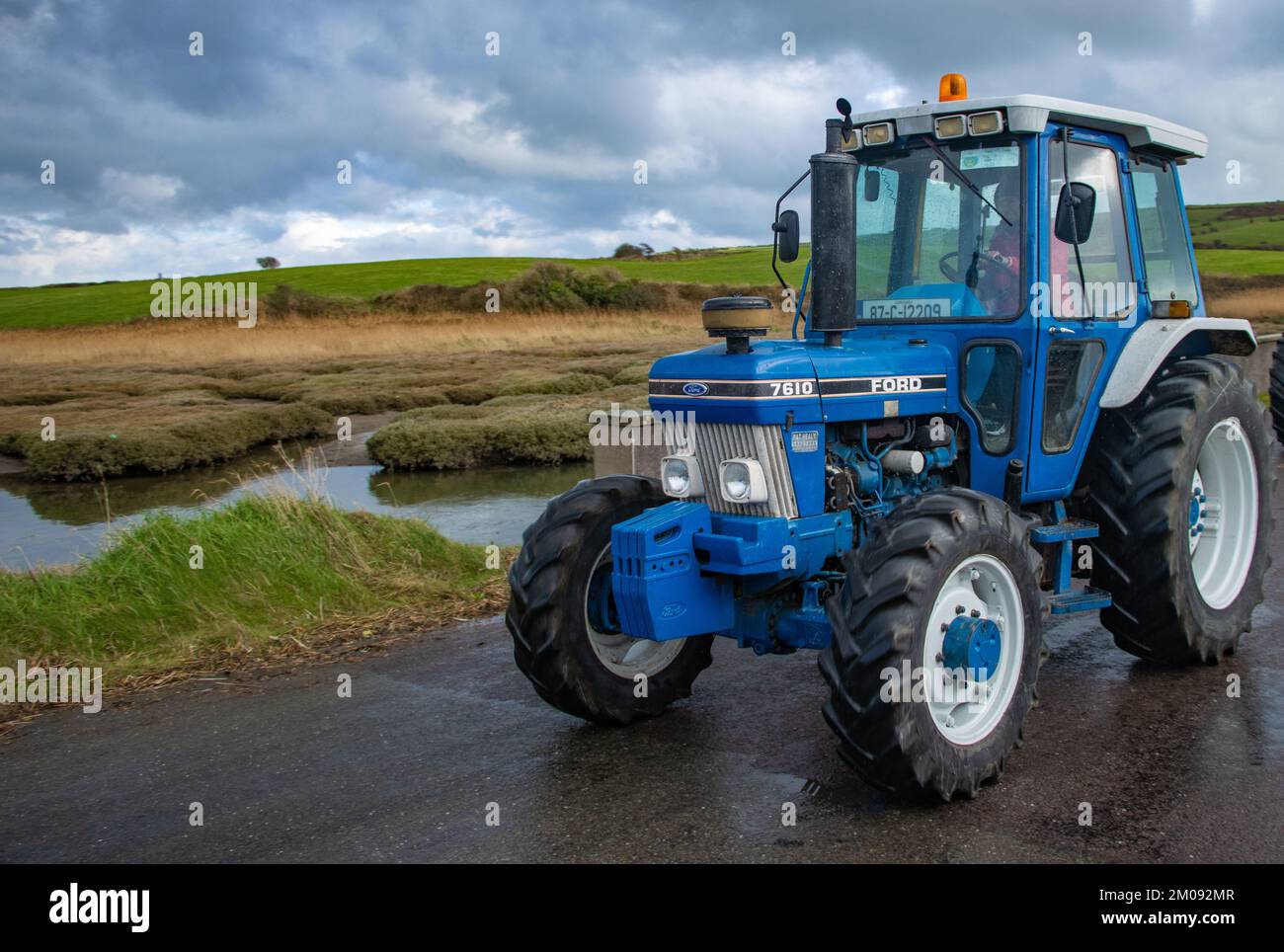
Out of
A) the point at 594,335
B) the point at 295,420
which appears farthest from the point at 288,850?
the point at 594,335

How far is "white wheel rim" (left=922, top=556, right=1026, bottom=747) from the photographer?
4.57 m

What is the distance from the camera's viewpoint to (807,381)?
4922mm

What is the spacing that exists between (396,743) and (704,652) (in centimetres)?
151

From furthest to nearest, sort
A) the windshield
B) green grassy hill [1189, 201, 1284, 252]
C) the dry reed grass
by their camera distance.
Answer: green grassy hill [1189, 201, 1284, 252]
the dry reed grass
the windshield

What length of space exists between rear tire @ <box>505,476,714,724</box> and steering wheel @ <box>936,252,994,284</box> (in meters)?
1.74

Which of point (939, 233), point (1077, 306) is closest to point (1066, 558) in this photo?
point (1077, 306)

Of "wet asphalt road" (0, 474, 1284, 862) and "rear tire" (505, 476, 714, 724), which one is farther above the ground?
"rear tire" (505, 476, 714, 724)

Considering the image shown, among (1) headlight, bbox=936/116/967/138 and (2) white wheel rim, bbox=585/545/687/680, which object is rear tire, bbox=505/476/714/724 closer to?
(2) white wheel rim, bbox=585/545/687/680

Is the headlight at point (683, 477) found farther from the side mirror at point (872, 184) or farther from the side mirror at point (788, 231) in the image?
the side mirror at point (872, 184)

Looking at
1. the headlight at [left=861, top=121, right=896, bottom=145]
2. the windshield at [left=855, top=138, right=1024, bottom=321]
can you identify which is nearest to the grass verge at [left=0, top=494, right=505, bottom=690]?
the windshield at [left=855, top=138, right=1024, bottom=321]

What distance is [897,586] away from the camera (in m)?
4.29

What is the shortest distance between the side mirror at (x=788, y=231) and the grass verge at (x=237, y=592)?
3337 millimetres

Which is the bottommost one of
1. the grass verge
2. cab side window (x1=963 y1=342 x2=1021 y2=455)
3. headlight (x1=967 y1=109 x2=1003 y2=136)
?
the grass verge

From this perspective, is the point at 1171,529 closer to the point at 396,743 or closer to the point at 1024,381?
the point at 1024,381
